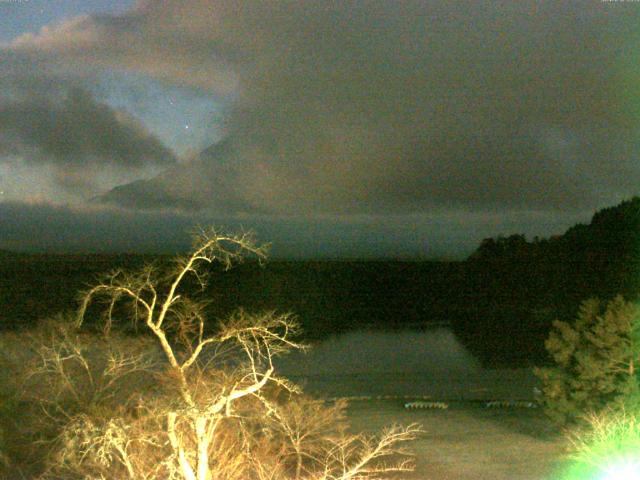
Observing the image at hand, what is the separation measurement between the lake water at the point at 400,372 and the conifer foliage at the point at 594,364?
30.0 ft

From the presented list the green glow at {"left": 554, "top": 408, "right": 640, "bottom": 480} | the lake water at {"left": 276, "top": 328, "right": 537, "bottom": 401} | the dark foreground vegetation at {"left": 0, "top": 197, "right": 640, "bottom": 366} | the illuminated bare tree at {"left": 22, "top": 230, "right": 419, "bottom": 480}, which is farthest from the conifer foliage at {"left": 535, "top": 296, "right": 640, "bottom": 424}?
the dark foreground vegetation at {"left": 0, "top": 197, "right": 640, "bottom": 366}

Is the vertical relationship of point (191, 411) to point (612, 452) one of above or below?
above

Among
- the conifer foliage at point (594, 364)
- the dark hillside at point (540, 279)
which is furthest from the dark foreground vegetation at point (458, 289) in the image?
the conifer foliage at point (594, 364)

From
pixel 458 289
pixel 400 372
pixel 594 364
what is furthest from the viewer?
pixel 458 289

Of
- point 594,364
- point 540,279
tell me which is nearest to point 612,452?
point 594,364

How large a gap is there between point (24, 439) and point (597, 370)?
46.8 ft

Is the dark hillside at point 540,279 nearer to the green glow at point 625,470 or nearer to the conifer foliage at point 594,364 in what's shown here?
the conifer foliage at point 594,364

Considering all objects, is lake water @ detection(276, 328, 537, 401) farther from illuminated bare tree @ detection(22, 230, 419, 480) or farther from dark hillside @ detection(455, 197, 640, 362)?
illuminated bare tree @ detection(22, 230, 419, 480)

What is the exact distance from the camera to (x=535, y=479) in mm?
15875

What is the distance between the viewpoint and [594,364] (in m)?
20.5

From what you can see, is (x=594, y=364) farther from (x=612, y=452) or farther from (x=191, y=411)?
(x=191, y=411)

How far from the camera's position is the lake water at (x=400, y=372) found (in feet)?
120

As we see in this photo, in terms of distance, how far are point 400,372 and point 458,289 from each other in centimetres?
6639

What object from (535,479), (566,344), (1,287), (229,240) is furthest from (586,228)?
(229,240)
